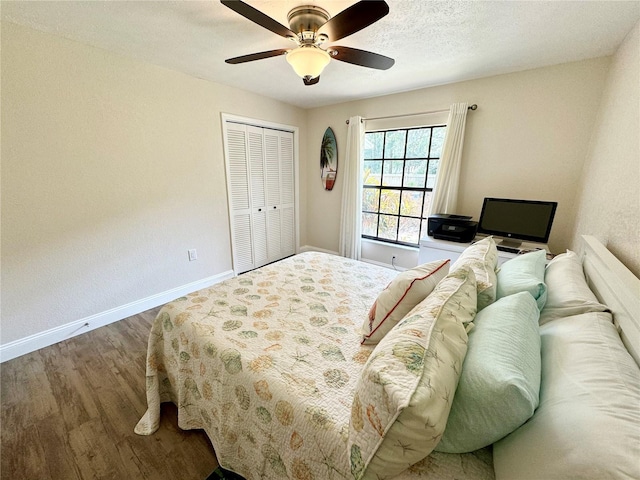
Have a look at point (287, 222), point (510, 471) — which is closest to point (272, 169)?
point (287, 222)

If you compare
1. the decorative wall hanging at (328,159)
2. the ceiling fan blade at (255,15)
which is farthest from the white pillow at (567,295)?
the decorative wall hanging at (328,159)

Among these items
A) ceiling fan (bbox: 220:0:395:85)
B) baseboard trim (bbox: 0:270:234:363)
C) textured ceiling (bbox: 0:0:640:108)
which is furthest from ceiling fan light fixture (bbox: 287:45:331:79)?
baseboard trim (bbox: 0:270:234:363)

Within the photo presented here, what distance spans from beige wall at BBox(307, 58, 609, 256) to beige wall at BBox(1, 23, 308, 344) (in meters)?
2.54

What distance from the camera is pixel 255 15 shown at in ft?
3.99

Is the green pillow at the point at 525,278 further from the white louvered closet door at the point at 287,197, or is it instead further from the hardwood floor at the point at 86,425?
the white louvered closet door at the point at 287,197

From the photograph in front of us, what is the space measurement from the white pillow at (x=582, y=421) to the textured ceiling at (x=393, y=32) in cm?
185

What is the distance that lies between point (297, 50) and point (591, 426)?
1.82 metres

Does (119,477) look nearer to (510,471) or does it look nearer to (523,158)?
(510,471)

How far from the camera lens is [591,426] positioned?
528mm

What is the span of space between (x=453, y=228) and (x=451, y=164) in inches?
29.6

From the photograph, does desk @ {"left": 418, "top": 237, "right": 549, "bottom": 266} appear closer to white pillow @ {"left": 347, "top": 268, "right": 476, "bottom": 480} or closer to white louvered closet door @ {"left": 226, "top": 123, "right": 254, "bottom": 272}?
white pillow @ {"left": 347, "top": 268, "right": 476, "bottom": 480}

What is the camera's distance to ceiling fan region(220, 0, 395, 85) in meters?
1.20

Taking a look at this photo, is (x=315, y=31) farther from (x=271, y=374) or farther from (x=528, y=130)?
(x=528, y=130)

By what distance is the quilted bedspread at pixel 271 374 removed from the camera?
2.81 feet
